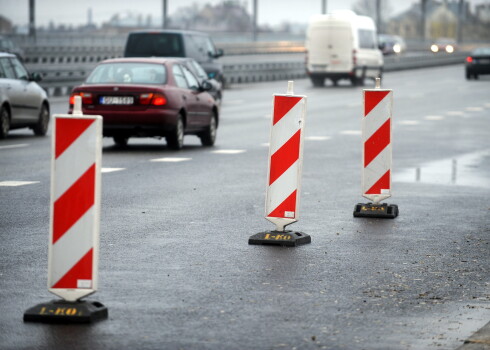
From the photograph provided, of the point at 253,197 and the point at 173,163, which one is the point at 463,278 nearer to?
the point at 253,197

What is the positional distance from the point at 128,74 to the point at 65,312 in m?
13.5

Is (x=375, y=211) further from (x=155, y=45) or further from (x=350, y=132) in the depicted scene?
(x=155, y=45)

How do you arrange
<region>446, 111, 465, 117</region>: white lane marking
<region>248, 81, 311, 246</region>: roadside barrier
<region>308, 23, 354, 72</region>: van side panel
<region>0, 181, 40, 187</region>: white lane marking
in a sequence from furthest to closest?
1. <region>308, 23, 354, 72</region>: van side panel
2. <region>446, 111, 465, 117</region>: white lane marking
3. <region>0, 181, 40, 187</region>: white lane marking
4. <region>248, 81, 311, 246</region>: roadside barrier

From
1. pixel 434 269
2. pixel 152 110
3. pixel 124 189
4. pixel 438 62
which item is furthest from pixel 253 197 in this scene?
pixel 438 62

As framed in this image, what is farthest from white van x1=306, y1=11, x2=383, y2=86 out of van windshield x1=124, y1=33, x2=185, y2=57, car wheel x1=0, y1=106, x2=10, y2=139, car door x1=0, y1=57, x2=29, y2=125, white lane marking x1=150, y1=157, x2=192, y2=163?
white lane marking x1=150, y1=157, x2=192, y2=163

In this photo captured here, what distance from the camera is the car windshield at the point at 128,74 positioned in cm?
2017

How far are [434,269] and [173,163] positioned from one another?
9.14 meters

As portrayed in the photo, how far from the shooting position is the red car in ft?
64.3

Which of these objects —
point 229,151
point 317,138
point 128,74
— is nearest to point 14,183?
point 128,74

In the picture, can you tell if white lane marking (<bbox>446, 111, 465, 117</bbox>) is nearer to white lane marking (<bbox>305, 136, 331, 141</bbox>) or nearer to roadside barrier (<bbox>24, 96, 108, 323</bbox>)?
white lane marking (<bbox>305, 136, 331, 141</bbox>)

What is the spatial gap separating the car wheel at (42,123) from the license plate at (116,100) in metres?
3.84

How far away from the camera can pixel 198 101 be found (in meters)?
21.0

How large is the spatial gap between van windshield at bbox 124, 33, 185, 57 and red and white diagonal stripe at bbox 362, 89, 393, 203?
20641mm

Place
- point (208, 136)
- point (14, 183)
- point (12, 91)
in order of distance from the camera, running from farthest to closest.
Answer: point (12, 91), point (208, 136), point (14, 183)
